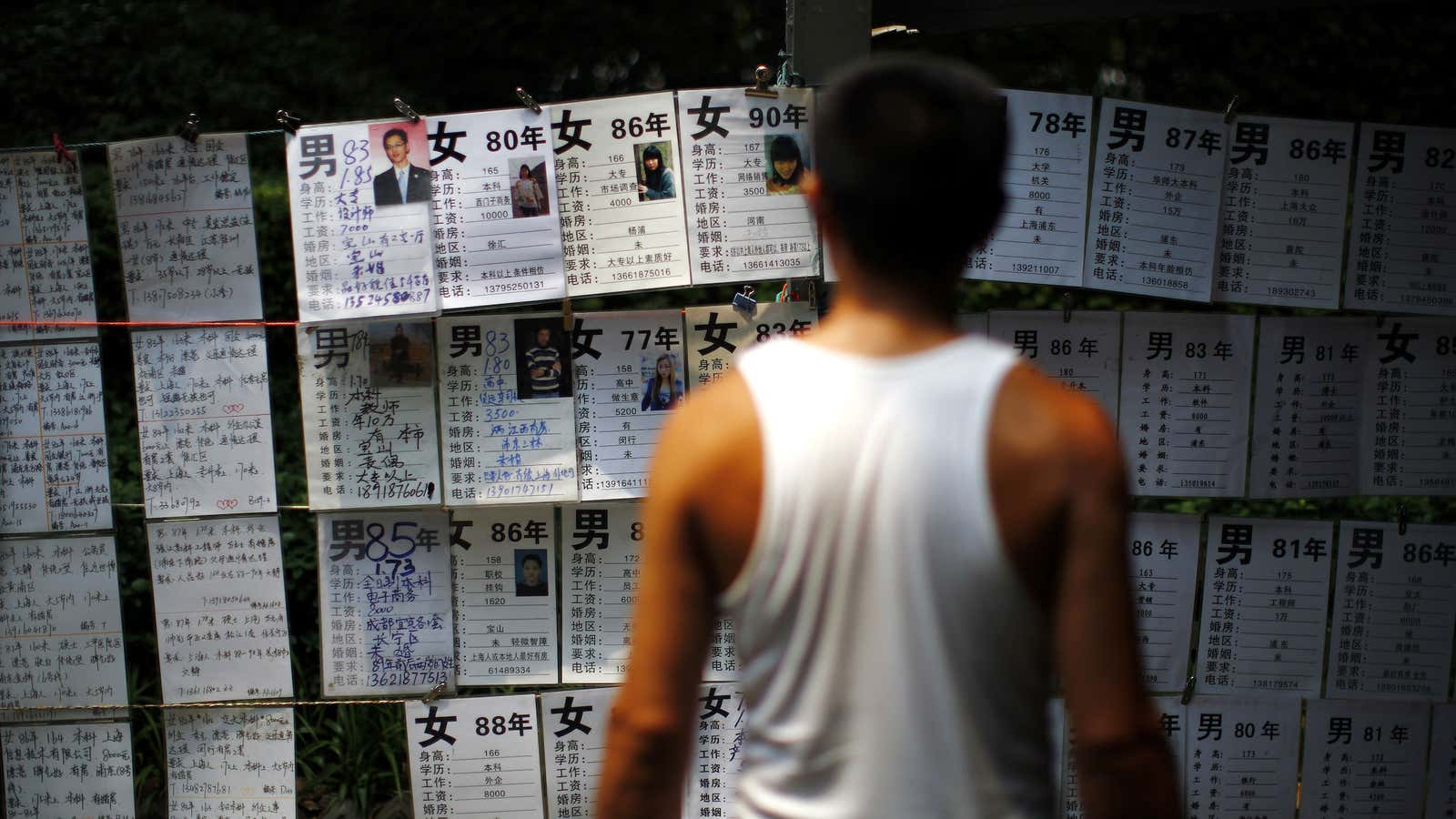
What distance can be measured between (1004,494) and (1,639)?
10.4 feet

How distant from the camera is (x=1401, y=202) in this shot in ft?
10.1

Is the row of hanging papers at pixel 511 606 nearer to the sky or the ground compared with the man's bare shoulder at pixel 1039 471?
nearer to the ground

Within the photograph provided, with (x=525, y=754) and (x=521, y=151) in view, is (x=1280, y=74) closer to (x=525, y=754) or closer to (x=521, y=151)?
(x=521, y=151)

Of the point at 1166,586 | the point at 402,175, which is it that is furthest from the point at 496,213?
the point at 1166,586

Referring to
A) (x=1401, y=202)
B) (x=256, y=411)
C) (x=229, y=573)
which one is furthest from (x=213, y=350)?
(x=1401, y=202)

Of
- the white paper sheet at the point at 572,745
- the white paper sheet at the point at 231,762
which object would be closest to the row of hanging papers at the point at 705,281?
the white paper sheet at the point at 572,745

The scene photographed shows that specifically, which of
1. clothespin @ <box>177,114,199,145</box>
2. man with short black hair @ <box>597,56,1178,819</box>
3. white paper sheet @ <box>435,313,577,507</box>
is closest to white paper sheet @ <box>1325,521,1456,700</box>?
white paper sheet @ <box>435,313,577,507</box>

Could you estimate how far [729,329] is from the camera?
316 cm

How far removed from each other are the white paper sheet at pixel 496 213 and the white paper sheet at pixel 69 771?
1.54m

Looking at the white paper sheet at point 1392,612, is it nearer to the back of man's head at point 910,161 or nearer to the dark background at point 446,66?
the dark background at point 446,66

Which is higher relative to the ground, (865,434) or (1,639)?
(865,434)

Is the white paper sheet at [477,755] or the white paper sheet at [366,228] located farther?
the white paper sheet at [477,755]

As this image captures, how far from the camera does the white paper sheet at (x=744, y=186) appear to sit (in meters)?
3.10

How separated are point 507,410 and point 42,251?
4.44ft
